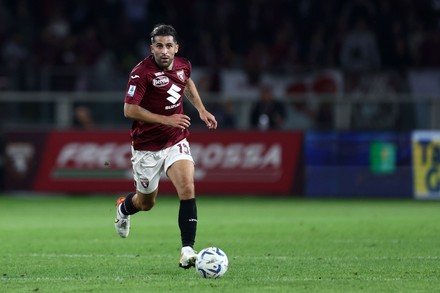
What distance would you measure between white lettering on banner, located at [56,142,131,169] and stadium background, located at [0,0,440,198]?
3 centimetres

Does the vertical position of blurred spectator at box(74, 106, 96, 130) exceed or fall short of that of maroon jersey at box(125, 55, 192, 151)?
it falls short

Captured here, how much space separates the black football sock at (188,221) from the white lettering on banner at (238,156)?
11.7 meters

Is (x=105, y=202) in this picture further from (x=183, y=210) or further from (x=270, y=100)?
(x=183, y=210)

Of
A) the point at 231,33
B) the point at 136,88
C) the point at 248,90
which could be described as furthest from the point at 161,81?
the point at 231,33

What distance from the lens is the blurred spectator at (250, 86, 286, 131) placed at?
22.1 m

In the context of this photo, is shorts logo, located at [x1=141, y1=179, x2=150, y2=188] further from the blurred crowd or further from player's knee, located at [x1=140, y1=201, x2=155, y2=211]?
the blurred crowd

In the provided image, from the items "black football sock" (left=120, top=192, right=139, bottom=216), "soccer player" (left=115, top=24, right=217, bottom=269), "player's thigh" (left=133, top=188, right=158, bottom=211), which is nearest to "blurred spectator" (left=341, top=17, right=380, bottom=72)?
"black football sock" (left=120, top=192, right=139, bottom=216)

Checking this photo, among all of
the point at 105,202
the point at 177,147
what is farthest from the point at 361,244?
the point at 105,202

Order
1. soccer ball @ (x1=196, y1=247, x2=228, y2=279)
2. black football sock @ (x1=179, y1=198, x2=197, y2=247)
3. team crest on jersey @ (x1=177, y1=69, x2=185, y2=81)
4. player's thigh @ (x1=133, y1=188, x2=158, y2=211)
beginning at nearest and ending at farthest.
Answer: soccer ball @ (x1=196, y1=247, x2=228, y2=279) → black football sock @ (x1=179, y1=198, x2=197, y2=247) → team crest on jersey @ (x1=177, y1=69, x2=185, y2=81) → player's thigh @ (x1=133, y1=188, x2=158, y2=211)

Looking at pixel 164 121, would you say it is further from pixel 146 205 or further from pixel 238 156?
pixel 238 156

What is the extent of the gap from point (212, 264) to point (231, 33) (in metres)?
17.1

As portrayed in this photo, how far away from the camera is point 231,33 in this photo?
84.9ft

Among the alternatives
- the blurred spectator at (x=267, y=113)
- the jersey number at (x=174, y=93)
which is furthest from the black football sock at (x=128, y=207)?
the blurred spectator at (x=267, y=113)

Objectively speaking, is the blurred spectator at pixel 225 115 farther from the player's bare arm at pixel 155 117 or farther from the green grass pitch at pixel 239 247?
the player's bare arm at pixel 155 117
